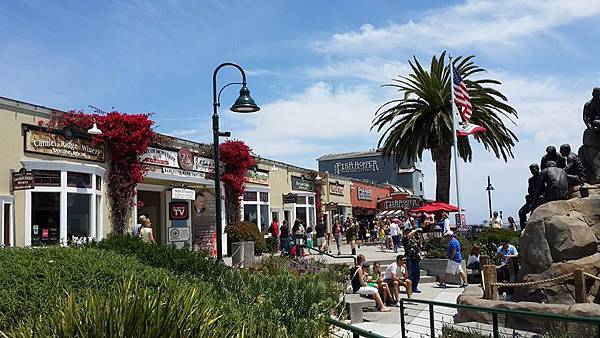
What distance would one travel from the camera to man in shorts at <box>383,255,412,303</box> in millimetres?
14047

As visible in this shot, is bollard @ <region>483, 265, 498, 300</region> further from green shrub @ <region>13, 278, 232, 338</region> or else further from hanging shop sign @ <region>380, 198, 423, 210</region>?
hanging shop sign @ <region>380, 198, 423, 210</region>

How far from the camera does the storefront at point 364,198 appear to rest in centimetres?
4421

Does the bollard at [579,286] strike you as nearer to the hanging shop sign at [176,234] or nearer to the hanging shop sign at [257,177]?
the hanging shop sign at [176,234]

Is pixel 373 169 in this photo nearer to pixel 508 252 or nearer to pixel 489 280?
pixel 508 252

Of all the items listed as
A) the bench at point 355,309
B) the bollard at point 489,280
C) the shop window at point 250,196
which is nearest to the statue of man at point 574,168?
the bollard at point 489,280

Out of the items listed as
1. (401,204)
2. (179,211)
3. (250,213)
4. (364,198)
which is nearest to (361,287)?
(179,211)

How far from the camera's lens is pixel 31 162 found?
15203 millimetres

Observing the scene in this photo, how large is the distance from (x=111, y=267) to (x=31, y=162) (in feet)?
32.9

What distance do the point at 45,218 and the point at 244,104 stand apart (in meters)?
6.39

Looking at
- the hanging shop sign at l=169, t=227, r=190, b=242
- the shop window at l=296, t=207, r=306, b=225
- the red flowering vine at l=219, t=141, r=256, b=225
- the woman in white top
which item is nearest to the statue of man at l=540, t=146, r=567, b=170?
the woman in white top

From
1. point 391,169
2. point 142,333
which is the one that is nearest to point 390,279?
point 142,333

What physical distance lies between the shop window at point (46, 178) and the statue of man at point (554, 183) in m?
12.3

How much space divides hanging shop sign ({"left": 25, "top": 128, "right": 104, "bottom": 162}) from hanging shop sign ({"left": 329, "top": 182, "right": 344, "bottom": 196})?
22.5m

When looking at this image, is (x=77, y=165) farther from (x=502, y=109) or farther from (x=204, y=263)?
(x=502, y=109)
